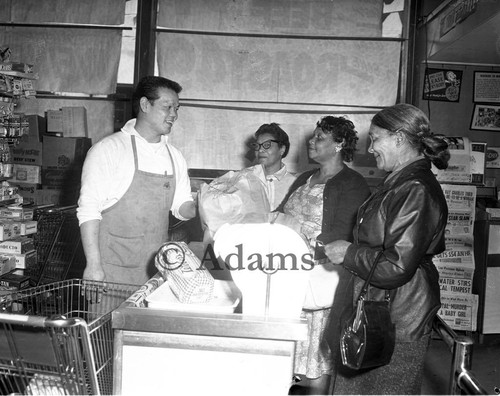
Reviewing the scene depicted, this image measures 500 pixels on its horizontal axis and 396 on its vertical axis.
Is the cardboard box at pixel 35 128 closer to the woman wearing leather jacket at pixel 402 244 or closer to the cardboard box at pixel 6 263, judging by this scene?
the cardboard box at pixel 6 263

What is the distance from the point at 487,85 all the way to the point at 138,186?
13.4ft

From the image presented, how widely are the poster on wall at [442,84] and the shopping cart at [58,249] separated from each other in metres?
3.61

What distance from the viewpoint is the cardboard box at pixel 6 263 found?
155 inches

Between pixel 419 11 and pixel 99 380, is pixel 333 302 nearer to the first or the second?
pixel 99 380

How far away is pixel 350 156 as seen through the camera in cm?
341

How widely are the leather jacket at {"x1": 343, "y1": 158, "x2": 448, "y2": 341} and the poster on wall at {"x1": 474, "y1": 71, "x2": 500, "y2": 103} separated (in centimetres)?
Answer: 380

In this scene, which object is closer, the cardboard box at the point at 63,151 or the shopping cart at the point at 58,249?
the shopping cart at the point at 58,249

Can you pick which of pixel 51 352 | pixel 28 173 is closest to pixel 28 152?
pixel 28 173

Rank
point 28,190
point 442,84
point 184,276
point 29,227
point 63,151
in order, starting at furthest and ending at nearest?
point 442,84
point 28,190
point 63,151
point 29,227
point 184,276

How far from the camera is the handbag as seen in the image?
75.2 inches

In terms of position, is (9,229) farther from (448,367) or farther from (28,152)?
(448,367)

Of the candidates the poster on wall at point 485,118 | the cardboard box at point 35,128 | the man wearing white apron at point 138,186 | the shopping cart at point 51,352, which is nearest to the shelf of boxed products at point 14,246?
the cardboard box at point 35,128

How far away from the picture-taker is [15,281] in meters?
4.03

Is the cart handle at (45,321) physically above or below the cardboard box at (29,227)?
above
